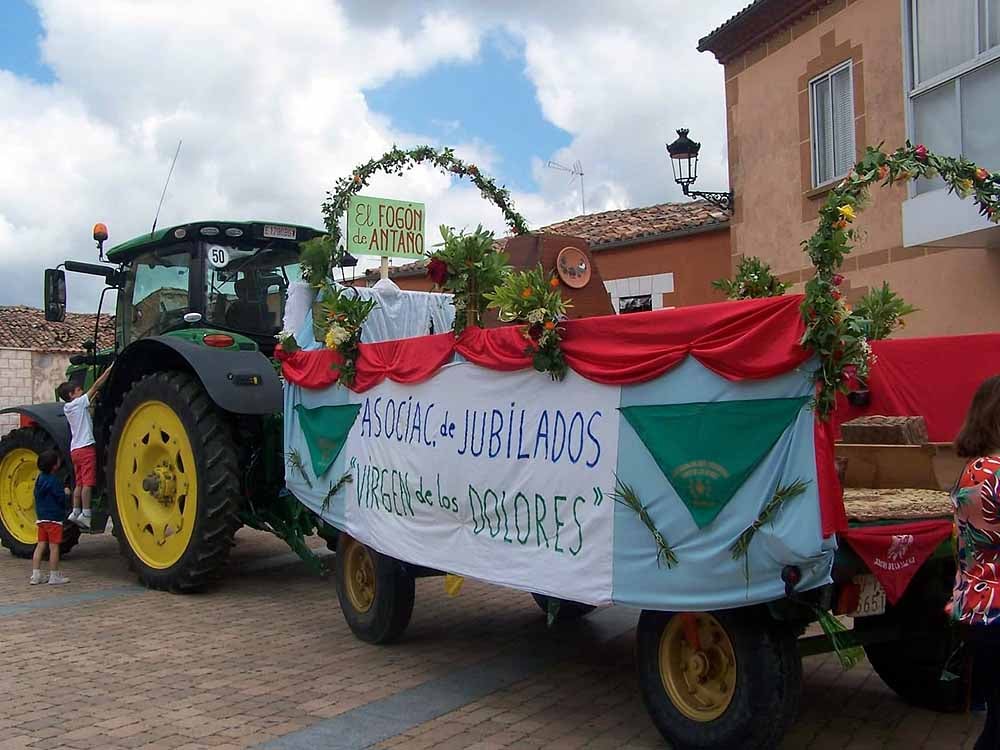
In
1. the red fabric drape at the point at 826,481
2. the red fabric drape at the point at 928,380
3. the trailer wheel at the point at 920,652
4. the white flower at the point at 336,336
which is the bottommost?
the trailer wheel at the point at 920,652

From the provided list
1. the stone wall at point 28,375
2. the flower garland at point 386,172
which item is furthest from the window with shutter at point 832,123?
the stone wall at point 28,375

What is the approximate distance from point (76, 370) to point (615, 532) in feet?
24.3

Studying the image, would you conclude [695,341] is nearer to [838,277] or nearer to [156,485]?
[838,277]

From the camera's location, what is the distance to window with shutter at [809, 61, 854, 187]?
11445mm

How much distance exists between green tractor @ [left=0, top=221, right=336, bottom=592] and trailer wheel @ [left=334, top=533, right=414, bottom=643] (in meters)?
0.63

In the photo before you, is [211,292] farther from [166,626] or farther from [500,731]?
[500,731]

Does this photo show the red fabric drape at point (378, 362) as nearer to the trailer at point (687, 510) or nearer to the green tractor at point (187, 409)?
the trailer at point (687, 510)

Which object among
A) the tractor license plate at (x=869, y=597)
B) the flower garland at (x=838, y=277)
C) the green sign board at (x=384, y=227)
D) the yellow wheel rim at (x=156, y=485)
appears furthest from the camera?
the yellow wheel rim at (x=156, y=485)

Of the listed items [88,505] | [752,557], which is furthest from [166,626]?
[752,557]

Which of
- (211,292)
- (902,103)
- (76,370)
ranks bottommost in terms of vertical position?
(76,370)

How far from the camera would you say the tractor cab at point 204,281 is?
8.32 m

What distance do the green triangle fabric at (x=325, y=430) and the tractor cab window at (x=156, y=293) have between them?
2299mm

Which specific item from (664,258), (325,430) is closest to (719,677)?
(325,430)

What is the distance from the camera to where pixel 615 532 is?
427 centimetres
